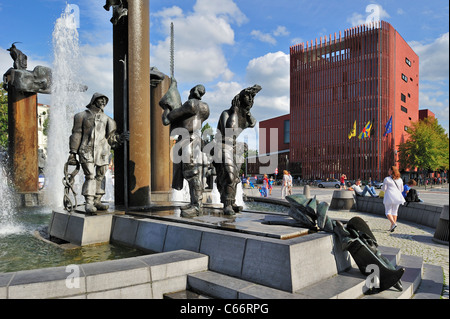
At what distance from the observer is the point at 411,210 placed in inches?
413

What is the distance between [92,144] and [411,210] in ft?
31.7

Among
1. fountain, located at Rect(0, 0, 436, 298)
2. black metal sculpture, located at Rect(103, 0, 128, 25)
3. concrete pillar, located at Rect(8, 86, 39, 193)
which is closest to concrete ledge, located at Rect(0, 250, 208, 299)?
fountain, located at Rect(0, 0, 436, 298)

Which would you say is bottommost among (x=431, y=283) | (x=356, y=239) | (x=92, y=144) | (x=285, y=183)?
(x=431, y=283)

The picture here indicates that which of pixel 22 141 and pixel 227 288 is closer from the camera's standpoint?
pixel 227 288

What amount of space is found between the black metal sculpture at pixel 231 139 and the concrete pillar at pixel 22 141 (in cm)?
1002

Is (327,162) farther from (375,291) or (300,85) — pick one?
(375,291)

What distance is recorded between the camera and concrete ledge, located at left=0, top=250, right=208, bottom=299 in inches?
112

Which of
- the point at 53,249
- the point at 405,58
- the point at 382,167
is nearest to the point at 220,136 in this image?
the point at 53,249

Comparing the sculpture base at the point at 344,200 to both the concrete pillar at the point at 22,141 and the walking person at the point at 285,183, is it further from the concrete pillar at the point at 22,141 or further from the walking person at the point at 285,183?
the concrete pillar at the point at 22,141

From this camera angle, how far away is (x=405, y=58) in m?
59.3

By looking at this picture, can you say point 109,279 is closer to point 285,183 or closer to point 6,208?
point 6,208

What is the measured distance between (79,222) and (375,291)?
4507mm

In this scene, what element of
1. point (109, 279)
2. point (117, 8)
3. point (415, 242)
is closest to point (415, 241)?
point (415, 242)

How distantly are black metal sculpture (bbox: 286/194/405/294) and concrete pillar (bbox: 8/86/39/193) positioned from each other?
11.7 meters
